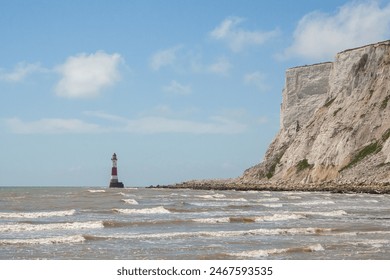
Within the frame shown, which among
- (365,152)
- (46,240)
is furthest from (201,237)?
(365,152)

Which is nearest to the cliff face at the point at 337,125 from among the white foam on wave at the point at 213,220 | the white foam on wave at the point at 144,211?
the white foam on wave at the point at 144,211

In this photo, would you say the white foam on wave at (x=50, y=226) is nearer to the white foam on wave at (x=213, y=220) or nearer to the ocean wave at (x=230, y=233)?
the ocean wave at (x=230, y=233)

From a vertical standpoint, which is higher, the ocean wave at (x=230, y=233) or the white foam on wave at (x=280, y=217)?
the white foam on wave at (x=280, y=217)

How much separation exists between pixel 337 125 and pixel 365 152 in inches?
273

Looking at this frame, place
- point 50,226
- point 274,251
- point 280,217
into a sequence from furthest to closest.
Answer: point 280,217
point 50,226
point 274,251

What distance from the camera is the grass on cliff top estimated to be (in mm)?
63928

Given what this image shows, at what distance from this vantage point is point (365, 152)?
64938mm

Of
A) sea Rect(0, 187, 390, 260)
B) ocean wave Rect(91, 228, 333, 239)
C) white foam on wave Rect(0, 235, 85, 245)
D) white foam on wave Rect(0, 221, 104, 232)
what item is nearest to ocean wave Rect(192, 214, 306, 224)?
sea Rect(0, 187, 390, 260)

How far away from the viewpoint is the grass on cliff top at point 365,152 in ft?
210

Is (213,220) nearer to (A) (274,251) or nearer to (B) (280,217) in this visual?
(B) (280,217)

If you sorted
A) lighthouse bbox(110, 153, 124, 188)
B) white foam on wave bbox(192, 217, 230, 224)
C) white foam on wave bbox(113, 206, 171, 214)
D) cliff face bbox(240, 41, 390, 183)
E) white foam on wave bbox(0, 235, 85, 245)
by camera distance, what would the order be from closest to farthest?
white foam on wave bbox(0, 235, 85, 245) → white foam on wave bbox(192, 217, 230, 224) → white foam on wave bbox(113, 206, 171, 214) → cliff face bbox(240, 41, 390, 183) → lighthouse bbox(110, 153, 124, 188)

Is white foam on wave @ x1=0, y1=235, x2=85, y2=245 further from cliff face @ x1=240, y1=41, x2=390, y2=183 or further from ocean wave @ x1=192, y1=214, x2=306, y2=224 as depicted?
cliff face @ x1=240, y1=41, x2=390, y2=183
